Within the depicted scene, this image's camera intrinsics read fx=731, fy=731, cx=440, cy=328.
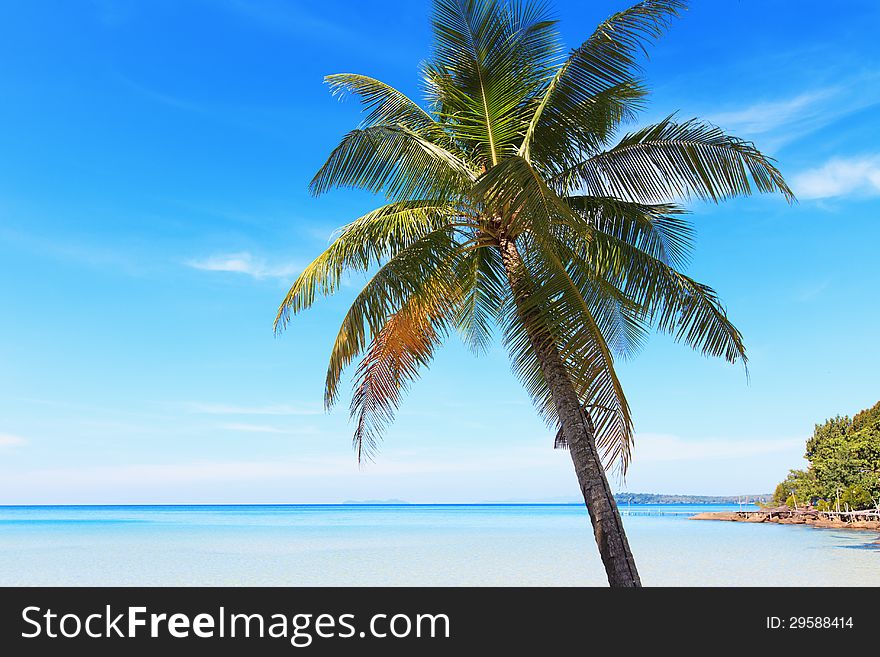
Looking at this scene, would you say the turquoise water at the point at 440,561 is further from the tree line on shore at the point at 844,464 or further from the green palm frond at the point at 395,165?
the green palm frond at the point at 395,165

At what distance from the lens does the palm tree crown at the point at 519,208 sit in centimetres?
799

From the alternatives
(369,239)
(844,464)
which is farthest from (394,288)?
(844,464)

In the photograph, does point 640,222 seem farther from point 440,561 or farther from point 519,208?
point 440,561

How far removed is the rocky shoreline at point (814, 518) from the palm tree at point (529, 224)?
42.3 m

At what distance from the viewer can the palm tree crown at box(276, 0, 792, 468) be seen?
7992 mm

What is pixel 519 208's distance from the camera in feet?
25.2

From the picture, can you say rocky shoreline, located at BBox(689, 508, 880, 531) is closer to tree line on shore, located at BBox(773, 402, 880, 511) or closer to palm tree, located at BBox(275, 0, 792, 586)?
tree line on shore, located at BBox(773, 402, 880, 511)

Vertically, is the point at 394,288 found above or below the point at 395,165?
below

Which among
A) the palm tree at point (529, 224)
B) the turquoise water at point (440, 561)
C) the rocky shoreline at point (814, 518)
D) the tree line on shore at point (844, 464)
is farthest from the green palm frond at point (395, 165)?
the rocky shoreline at point (814, 518)

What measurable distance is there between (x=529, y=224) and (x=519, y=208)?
45 cm

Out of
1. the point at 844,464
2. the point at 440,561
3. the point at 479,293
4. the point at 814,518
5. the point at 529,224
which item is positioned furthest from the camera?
the point at 814,518

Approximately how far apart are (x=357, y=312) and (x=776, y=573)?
71.9ft
